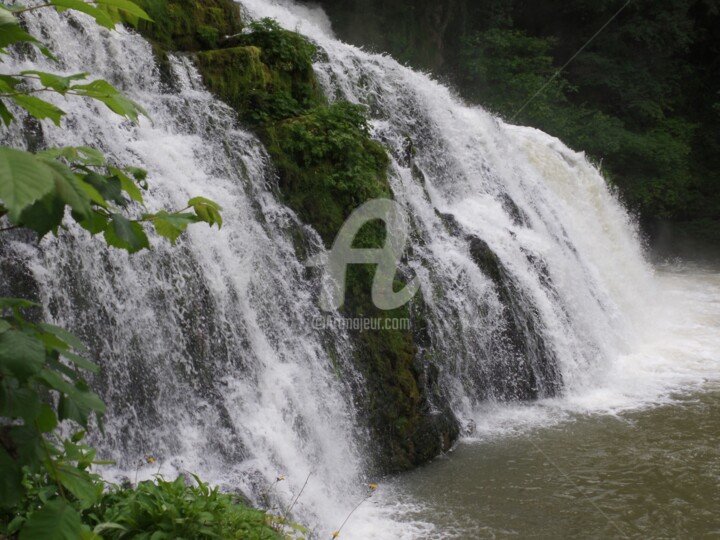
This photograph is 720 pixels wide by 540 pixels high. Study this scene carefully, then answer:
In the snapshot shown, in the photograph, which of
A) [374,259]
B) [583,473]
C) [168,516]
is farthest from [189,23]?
[168,516]

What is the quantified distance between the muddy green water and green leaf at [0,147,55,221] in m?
4.52

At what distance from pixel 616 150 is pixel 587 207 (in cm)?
446

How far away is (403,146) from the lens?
8.27m

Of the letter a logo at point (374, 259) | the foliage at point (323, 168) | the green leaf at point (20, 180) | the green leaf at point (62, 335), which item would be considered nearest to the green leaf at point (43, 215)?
the green leaf at point (20, 180)

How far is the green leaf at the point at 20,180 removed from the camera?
Result: 101 centimetres

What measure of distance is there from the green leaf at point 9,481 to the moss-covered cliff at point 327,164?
475 cm

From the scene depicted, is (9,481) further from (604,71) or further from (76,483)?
(604,71)

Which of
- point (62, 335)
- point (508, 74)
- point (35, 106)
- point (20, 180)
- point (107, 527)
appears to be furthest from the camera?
point (508, 74)

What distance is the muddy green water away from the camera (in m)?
5.20

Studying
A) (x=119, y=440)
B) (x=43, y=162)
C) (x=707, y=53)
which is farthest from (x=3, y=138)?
(x=707, y=53)

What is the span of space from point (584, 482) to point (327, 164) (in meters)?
3.56

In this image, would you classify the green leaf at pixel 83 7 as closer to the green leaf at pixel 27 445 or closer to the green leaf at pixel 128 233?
the green leaf at pixel 128 233

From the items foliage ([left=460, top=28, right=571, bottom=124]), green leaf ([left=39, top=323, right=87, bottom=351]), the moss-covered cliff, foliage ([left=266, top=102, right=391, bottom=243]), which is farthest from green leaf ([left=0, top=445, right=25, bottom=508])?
foliage ([left=460, top=28, right=571, bottom=124])

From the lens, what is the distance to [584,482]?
582 cm
